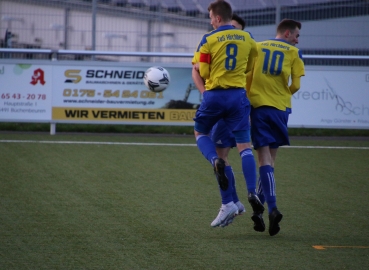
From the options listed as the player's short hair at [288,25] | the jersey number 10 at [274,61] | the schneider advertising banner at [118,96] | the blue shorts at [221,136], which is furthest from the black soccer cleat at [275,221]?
the schneider advertising banner at [118,96]

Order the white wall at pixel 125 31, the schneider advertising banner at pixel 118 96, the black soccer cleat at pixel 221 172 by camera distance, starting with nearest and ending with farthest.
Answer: the black soccer cleat at pixel 221 172 → the schneider advertising banner at pixel 118 96 → the white wall at pixel 125 31

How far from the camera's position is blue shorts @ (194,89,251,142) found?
5.57 meters

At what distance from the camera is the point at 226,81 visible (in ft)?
18.3

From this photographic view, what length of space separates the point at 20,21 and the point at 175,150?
4934mm

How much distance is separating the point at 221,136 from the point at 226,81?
65 cm

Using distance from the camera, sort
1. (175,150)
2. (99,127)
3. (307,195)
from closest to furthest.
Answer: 1. (307,195)
2. (175,150)
3. (99,127)

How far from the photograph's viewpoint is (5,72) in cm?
1233

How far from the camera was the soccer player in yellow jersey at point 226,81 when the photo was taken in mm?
5527

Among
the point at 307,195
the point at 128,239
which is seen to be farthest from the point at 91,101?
the point at 128,239

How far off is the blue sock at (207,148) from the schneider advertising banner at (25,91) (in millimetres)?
7156

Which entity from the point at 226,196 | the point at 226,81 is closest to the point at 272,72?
the point at 226,81

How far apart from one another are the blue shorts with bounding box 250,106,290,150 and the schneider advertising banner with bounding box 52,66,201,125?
6.61 metres

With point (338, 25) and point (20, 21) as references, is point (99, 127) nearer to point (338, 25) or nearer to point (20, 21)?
point (20, 21)

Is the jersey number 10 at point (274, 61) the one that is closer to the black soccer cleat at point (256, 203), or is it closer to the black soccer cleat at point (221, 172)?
the black soccer cleat at point (221, 172)
